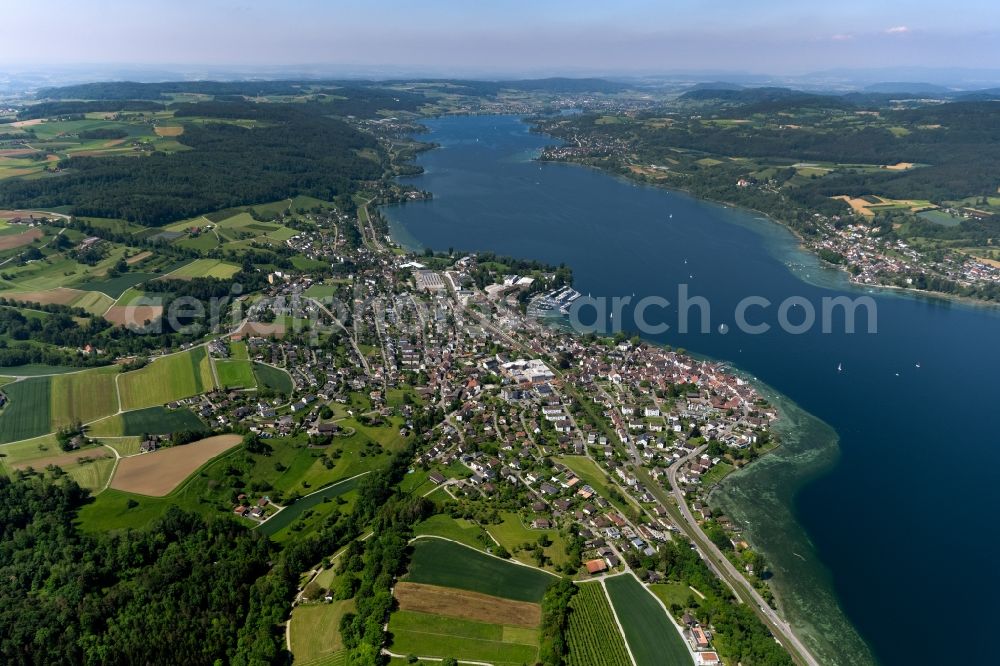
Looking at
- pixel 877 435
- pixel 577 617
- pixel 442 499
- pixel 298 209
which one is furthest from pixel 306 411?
pixel 298 209

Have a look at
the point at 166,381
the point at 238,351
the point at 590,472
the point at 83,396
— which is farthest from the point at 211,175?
the point at 590,472

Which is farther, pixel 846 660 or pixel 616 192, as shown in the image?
pixel 616 192

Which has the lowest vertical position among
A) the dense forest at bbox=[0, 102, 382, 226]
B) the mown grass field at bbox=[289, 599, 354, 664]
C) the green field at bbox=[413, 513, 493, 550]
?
the mown grass field at bbox=[289, 599, 354, 664]

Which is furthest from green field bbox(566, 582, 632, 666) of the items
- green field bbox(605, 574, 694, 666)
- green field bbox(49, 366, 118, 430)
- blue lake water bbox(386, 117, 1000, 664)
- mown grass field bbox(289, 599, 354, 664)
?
green field bbox(49, 366, 118, 430)

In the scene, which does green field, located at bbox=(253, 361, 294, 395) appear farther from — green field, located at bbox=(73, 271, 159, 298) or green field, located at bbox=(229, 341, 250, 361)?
green field, located at bbox=(73, 271, 159, 298)

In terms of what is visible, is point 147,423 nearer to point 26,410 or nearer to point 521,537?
point 26,410

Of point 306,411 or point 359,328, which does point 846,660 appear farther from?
point 359,328

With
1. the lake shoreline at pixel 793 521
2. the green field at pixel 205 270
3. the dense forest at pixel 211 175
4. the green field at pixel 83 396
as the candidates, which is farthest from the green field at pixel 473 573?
the dense forest at pixel 211 175
